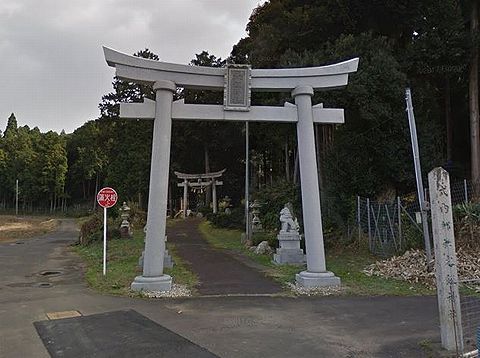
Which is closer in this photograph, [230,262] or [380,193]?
[230,262]

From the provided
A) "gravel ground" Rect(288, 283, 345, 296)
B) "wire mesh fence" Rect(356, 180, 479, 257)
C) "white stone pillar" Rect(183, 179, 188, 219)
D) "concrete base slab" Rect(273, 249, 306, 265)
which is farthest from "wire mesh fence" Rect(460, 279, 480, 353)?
"white stone pillar" Rect(183, 179, 188, 219)

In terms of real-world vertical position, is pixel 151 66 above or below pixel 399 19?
below

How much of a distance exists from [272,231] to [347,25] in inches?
378

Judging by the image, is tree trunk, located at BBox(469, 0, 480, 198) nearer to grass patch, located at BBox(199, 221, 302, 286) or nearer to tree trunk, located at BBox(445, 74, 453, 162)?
tree trunk, located at BBox(445, 74, 453, 162)

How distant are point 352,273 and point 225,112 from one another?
5.05 meters

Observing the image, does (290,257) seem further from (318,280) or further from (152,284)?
(152,284)

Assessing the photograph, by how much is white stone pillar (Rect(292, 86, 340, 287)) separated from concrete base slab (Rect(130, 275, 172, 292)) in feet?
9.10

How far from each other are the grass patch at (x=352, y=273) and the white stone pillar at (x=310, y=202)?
2.10 feet

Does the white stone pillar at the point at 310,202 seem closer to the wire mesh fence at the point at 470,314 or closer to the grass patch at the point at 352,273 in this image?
the grass patch at the point at 352,273

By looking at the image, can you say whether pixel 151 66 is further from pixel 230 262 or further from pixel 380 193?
pixel 380 193

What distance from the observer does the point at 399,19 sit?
15375 millimetres

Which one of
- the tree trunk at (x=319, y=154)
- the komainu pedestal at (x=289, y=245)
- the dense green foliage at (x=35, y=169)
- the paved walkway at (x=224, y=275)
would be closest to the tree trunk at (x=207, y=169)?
the tree trunk at (x=319, y=154)

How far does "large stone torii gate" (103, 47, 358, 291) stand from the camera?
8.56 meters

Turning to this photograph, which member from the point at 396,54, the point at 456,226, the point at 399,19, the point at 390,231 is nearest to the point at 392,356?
the point at 456,226
